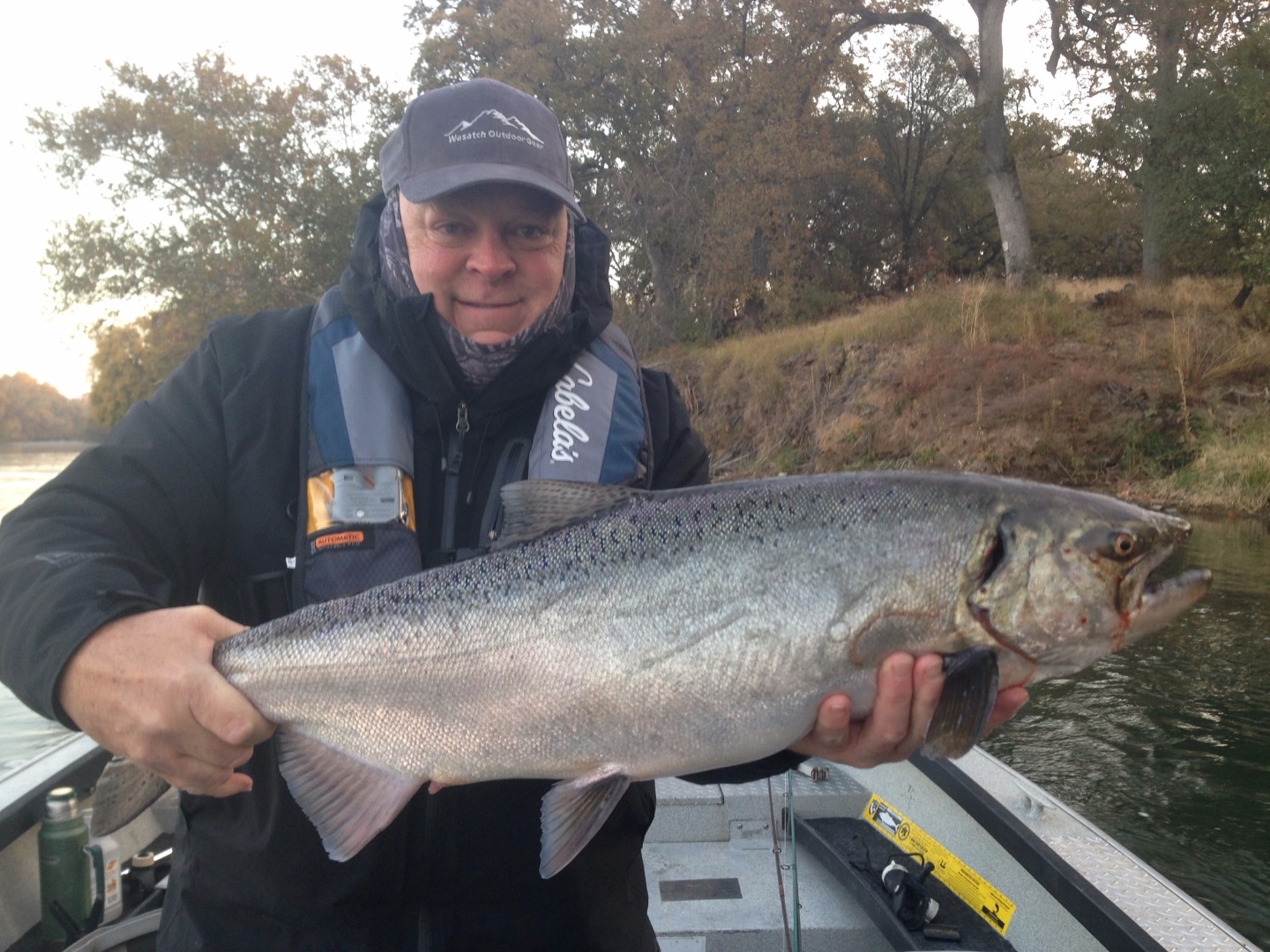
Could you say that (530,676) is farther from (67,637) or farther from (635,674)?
(67,637)

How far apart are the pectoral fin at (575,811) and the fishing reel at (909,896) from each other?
1.94 meters

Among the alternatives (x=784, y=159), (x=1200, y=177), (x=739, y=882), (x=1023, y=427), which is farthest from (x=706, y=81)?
(x=739, y=882)

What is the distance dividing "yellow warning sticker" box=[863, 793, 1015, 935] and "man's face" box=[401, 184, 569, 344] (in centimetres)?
281

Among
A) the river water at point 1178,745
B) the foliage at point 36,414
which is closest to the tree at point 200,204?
the foliage at point 36,414

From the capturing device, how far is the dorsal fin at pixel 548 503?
2521mm

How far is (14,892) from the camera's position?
3.54 m

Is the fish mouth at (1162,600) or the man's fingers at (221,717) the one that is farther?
the fish mouth at (1162,600)

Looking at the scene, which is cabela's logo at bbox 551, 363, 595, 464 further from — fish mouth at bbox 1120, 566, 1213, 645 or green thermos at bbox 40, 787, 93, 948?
green thermos at bbox 40, 787, 93, 948

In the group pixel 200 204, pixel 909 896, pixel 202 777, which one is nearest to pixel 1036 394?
pixel 909 896

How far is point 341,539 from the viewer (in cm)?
254

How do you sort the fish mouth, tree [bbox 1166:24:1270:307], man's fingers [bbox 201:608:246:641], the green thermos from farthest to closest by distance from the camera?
tree [bbox 1166:24:1270:307], the green thermos, the fish mouth, man's fingers [bbox 201:608:246:641]

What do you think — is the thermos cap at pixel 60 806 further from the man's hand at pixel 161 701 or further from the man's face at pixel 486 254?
the man's face at pixel 486 254

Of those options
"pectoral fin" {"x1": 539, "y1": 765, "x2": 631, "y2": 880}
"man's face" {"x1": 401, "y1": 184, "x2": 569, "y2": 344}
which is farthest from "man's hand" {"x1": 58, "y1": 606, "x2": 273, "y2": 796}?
"man's face" {"x1": 401, "y1": 184, "x2": 569, "y2": 344}

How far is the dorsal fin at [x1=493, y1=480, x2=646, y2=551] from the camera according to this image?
2.52 metres
